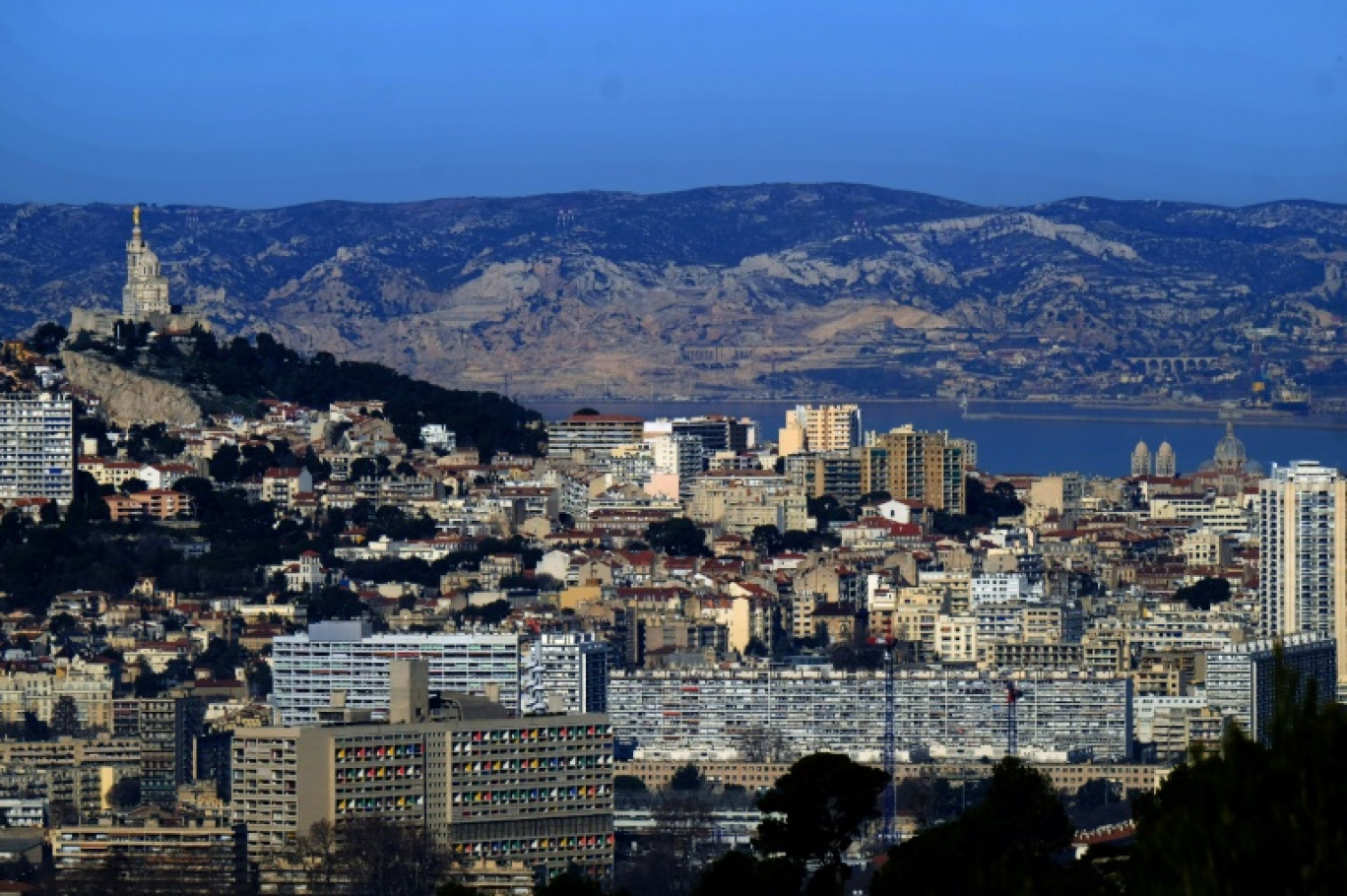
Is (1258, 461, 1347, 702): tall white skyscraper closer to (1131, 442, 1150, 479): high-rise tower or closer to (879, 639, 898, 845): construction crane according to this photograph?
(879, 639, 898, 845): construction crane

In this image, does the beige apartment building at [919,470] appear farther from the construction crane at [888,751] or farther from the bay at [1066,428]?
the bay at [1066,428]

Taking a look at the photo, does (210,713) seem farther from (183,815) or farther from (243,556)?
(243,556)

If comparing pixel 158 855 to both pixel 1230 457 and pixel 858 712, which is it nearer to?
pixel 858 712

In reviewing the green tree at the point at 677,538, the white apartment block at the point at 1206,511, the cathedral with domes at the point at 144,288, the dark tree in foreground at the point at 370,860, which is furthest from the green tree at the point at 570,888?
the cathedral with domes at the point at 144,288

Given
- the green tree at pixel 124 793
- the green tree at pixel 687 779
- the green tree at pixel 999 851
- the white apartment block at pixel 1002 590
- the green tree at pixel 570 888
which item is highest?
the green tree at pixel 999 851

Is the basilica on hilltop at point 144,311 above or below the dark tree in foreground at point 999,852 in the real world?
above

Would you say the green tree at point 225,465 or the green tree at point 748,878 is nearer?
the green tree at point 748,878

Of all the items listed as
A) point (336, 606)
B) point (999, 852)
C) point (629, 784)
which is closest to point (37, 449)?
point (336, 606)
